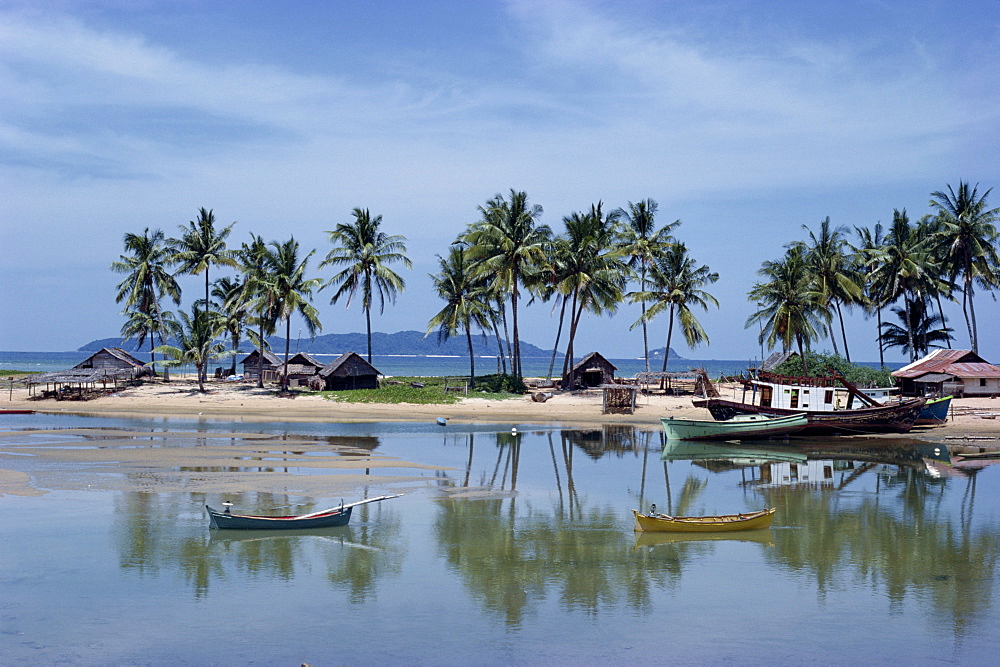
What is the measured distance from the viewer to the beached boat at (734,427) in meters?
36.8

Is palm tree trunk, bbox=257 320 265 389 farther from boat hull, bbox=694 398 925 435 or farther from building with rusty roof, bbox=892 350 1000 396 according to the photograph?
building with rusty roof, bbox=892 350 1000 396

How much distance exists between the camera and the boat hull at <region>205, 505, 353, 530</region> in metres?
19.3

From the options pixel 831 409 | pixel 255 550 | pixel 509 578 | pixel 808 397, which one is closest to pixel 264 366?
pixel 808 397

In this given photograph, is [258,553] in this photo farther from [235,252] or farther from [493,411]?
[235,252]

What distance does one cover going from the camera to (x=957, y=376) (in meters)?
49.2

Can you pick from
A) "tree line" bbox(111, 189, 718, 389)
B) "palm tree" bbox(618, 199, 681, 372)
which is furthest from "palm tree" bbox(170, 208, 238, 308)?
"palm tree" bbox(618, 199, 681, 372)

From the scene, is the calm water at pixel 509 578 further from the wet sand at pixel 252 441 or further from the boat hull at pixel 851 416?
the boat hull at pixel 851 416

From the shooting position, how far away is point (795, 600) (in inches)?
616

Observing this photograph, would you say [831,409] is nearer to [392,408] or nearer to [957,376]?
[957,376]

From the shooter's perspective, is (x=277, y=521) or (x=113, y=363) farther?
(x=113, y=363)

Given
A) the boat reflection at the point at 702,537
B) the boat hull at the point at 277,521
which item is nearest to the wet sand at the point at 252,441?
the boat hull at the point at 277,521

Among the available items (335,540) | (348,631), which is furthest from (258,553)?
(348,631)

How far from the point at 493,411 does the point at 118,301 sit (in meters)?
34.0

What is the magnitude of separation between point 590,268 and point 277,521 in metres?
35.5
